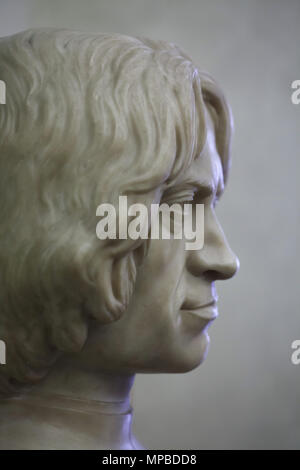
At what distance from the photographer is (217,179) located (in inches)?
87.2

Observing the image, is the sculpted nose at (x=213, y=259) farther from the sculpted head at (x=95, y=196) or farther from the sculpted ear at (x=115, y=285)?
the sculpted ear at (x=115, y=285)

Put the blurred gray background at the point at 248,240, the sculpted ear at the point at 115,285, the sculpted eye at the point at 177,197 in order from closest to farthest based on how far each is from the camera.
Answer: the sculpted ear at the point at 115,285, the sculpted eye at the point at 177,197, the blurred gray background at the point at 248,240

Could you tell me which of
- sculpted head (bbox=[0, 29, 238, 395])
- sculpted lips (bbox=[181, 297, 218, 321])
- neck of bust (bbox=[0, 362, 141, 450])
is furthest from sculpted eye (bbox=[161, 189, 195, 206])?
neck of bust (bbox=[0, 362, 141, 450])

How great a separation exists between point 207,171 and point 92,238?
1.36 feet

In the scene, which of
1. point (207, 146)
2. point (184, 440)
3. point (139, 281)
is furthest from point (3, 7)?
point (184, 440)

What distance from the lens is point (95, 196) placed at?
6.35ft

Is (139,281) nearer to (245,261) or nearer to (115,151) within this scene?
(115,151)

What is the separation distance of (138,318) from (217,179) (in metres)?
0.43

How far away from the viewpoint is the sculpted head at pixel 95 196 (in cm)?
194

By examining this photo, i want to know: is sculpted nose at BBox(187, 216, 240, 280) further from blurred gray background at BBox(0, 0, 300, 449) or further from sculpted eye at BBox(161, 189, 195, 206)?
blurred gray background at BBox(0, 0, 300, 449)

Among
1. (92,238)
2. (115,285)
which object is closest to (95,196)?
(92,238)

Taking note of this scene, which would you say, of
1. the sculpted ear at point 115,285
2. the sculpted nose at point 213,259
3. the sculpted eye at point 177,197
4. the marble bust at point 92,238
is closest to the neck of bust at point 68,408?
the marble bust at point 92,238

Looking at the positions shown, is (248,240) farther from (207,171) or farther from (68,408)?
(68,408)

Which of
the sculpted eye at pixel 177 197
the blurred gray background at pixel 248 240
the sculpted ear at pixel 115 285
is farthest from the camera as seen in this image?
the blurred gray background at pixel 248 240
